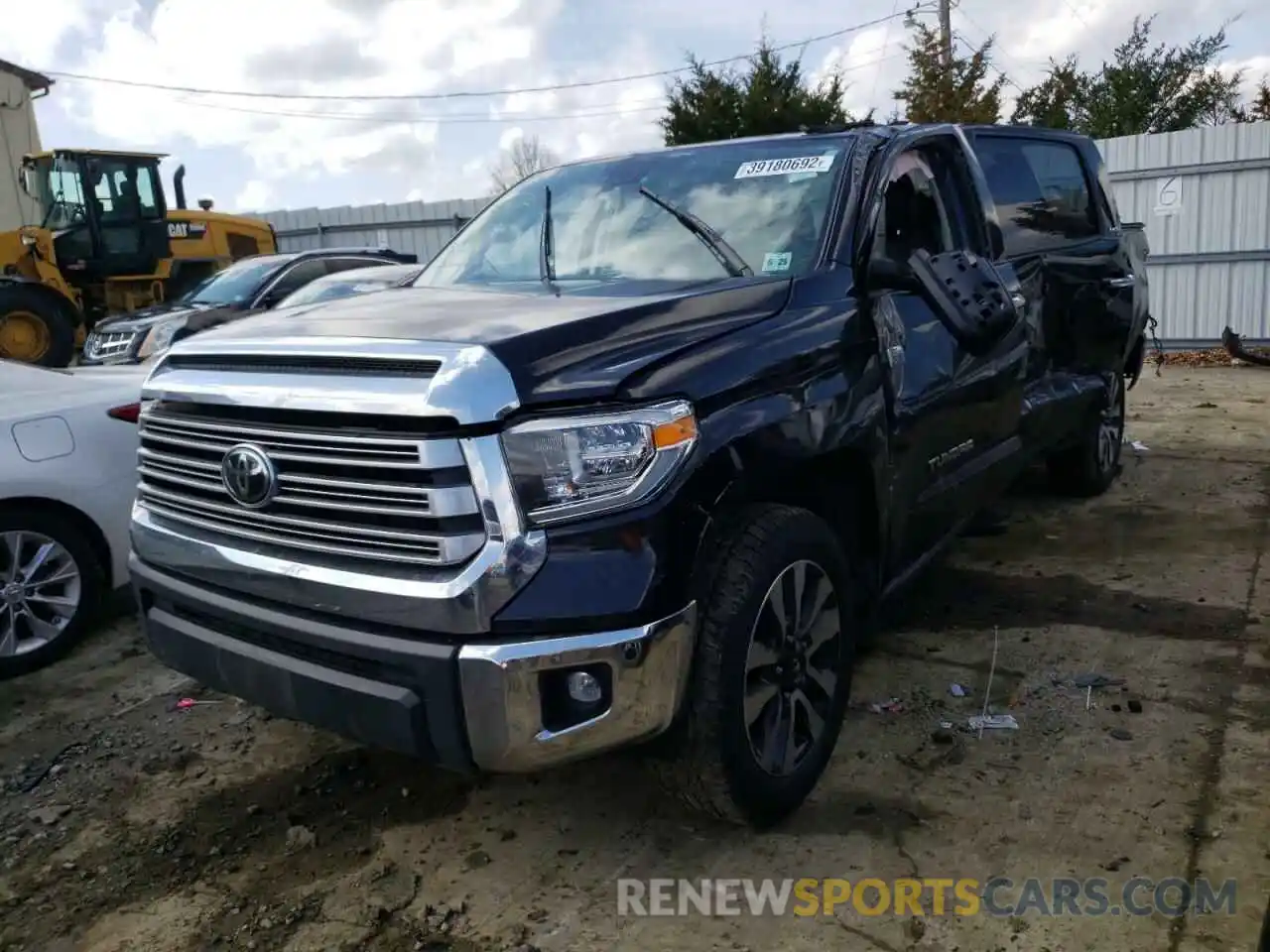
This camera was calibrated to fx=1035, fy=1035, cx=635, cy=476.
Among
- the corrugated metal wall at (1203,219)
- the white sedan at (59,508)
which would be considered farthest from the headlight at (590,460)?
the corrugated metal wall at (1203,219)

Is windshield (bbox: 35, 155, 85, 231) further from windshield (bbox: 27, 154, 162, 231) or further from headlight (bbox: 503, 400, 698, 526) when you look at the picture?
headlight (bbox: 503, 400, 698, 526)

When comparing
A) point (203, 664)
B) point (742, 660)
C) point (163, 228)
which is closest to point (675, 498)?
point (742, 660)

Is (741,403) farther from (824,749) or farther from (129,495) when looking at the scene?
(129,495)

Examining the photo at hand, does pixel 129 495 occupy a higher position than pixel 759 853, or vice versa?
pixel 129 495

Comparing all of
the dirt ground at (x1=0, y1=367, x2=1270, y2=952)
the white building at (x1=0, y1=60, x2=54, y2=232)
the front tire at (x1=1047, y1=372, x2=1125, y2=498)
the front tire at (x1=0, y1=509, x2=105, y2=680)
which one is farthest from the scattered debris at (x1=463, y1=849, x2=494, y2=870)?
the white building at (x1=0, y1=60, x2=54, y2=232)

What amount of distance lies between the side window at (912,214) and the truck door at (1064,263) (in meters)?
0.53

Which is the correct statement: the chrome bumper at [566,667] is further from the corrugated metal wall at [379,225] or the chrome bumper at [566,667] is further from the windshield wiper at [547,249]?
the corrugated metal wall at [379,225]

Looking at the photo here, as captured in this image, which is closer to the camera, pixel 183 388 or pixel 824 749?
pixel 183 388

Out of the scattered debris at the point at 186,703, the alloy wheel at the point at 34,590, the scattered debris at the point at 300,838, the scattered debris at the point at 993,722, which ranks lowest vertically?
the scattered debris at the point at 993,722

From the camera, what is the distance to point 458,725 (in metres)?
2.31

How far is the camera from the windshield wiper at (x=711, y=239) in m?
3.24

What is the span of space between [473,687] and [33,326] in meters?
12.9

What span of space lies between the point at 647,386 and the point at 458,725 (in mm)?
886

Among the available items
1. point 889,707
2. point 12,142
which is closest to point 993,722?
point 889,707
